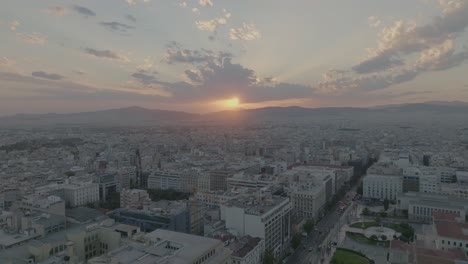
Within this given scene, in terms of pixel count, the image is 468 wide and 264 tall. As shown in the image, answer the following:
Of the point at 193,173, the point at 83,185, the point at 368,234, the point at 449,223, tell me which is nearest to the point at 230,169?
the point at 193,173

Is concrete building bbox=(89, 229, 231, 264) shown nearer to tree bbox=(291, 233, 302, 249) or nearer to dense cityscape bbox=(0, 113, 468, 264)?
dense cityscape bbox=(0, 113, 468, 264)

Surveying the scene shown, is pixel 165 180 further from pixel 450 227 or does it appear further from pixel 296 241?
pixel 450 227

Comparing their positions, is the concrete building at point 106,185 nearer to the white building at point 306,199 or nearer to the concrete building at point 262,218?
the concrete building at point 262,218

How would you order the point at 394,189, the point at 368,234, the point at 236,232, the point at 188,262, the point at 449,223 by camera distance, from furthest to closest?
1. the point at 394,189
2. the point at 368,234
3. the point at 449,223
4. the point at 236,232
5. the point at 188,262

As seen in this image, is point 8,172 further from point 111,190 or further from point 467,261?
point 467,261

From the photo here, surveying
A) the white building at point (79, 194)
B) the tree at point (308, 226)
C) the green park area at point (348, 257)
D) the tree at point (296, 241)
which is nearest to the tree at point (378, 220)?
the tree at point (308, 226)

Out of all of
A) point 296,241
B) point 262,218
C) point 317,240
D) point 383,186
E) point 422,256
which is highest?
point 262,218

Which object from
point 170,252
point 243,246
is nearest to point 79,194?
point 243,246
